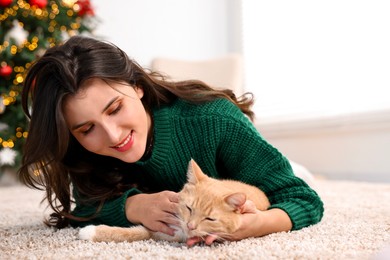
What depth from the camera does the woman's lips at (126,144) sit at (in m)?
1.19

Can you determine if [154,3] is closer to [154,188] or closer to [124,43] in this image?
[124,43]

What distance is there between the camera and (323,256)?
0.89 metres

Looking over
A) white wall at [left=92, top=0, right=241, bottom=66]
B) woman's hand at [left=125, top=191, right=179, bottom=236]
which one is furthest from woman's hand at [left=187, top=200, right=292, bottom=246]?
white wall at [left=92, top=0, right=241, bottom=66]

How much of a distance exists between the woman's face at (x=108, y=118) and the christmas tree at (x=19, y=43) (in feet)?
6.25

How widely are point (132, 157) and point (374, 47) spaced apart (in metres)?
2.12

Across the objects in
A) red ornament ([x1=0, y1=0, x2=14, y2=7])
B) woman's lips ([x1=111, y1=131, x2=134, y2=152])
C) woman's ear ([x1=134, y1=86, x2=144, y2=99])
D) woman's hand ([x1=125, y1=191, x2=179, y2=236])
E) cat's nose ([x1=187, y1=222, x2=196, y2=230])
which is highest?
red ornament ([x1=0, y1=0, x2=14, y2=7])

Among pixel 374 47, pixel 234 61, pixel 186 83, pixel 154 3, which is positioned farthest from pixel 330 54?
pixel 186 83

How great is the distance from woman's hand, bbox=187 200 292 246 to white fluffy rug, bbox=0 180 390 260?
0.02 m

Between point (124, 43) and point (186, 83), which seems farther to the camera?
point (124, 43)

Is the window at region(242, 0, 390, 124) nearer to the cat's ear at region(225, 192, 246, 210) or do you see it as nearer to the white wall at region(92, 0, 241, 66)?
the white wall at region(92, 0, 241, 66)

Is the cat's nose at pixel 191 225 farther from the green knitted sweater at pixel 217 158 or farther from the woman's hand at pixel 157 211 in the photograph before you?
the green knitted sweater at pixel 217 158

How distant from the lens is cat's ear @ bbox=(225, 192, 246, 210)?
38.1 inches

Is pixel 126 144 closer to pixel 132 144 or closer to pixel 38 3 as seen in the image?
pixel 132 144

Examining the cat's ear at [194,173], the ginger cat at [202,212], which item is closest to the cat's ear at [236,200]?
the ginger cat at [202,212]
